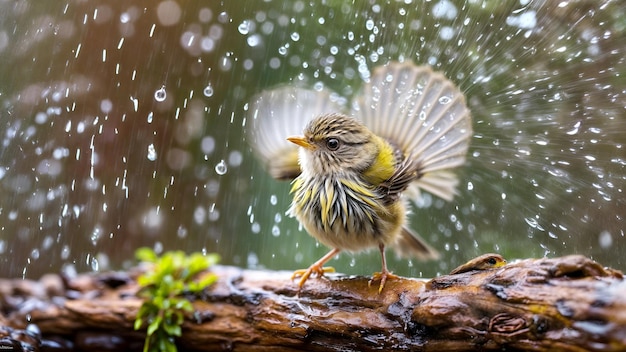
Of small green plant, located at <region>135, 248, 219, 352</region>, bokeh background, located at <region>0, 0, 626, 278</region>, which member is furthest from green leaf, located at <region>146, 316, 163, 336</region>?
bokeh background, located at <region>0, 0, 626, 278</region>

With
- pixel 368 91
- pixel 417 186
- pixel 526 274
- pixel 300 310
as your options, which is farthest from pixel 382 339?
pixel 368 91

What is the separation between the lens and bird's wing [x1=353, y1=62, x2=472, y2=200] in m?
2.75

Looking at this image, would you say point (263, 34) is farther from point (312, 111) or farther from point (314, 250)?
point (314, 250)

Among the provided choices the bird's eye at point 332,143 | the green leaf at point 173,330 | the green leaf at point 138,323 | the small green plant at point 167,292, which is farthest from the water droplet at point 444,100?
the green leaf at point 138,323

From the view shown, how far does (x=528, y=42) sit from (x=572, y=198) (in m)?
0.89

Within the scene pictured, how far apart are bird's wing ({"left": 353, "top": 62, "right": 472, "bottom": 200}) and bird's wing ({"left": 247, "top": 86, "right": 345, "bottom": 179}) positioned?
273 millimetres

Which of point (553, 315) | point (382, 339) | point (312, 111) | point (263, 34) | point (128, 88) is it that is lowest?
point (382, 339)

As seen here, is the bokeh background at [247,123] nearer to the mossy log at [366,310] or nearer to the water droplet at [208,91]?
the water droplet at [208,91]

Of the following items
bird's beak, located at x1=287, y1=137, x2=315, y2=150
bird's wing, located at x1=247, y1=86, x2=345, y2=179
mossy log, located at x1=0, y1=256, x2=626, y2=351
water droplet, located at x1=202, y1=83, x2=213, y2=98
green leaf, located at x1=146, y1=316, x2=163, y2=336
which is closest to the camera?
mossy log, located at x1=0, y1=256, x2=626, y2=351

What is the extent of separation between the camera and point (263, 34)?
4.20 meters

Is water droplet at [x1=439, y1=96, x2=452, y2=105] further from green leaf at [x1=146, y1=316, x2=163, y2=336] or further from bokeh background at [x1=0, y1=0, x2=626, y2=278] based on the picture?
green leaf at [x1=146, y1=316, x2=163, y2=336]

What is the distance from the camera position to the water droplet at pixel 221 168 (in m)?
4.40

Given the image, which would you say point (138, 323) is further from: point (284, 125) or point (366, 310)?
point (284, 125)

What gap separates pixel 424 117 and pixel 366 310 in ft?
3.49
